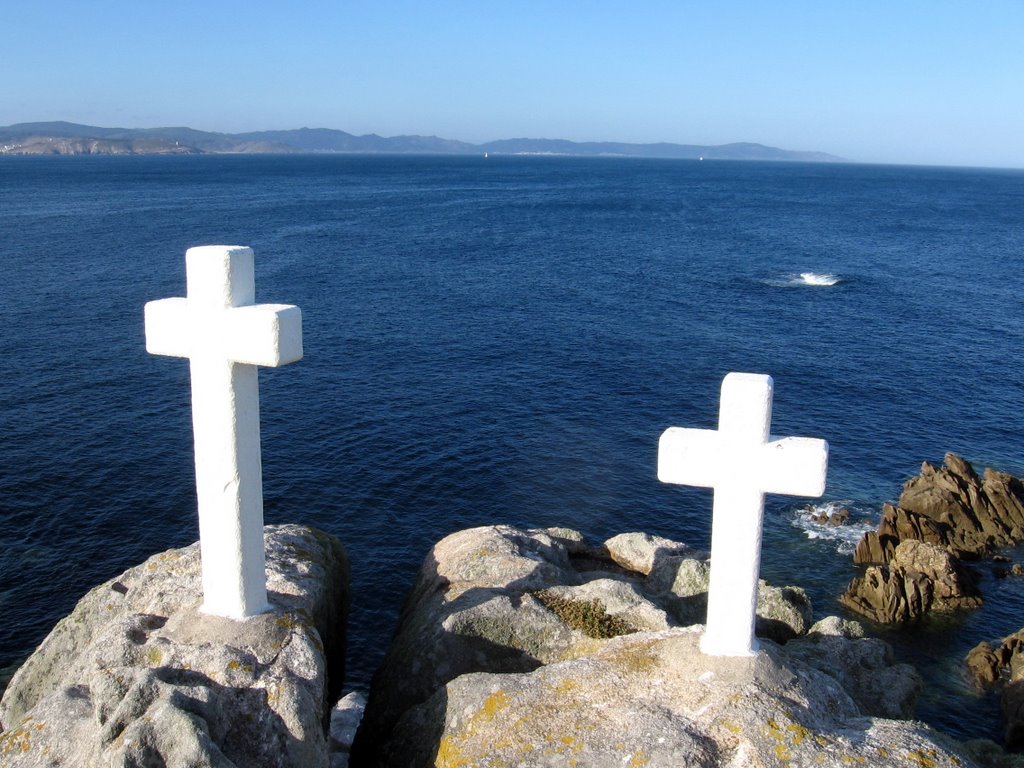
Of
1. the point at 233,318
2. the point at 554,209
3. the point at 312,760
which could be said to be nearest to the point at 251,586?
the point at 312,760

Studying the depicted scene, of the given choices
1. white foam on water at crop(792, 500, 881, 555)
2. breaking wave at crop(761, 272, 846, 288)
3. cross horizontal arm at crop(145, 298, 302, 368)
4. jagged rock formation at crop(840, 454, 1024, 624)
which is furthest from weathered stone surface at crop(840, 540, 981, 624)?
breaking wave at crop(761, 272, 846, 288)

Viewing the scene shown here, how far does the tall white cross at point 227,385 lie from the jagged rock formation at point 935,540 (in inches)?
1275

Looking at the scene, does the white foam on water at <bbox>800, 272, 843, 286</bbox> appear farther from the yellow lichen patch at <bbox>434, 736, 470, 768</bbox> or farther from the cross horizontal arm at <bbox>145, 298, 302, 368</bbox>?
the yellow lichen patch at <bbox>434, 736, 470, 768</bbox>

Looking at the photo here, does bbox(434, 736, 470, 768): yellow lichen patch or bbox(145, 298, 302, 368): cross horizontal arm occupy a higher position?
bbox(145, 298, 302, 368): cross horizontal arm

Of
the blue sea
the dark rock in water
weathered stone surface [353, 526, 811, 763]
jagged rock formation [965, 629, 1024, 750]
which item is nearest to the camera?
weathered stone surface [353, 526, 811, 763]

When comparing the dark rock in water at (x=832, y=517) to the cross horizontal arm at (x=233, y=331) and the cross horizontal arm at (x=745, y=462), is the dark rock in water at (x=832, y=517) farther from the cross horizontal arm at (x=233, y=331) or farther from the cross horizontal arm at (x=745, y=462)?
the cross horizontal arm at (x=233, y=331)

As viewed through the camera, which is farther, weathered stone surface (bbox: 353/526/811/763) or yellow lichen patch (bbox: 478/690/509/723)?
weathered stone surface (bbox: 353/526/811/763)

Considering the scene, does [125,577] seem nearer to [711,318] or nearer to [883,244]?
[711,318]

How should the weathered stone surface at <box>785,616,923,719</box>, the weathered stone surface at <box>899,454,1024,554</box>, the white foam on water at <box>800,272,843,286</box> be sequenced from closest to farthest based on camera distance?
the weathered stone surface at <box>785,616,923,719</box> → the weathered stone surface at <box>899,454,1024,554</box> → the white foam on water at <box>800,272,843,286</box>

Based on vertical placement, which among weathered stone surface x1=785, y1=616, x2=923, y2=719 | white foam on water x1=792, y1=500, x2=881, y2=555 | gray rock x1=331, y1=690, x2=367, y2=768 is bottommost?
white foam on water x1=792, y1=500, x2=881, y2=555

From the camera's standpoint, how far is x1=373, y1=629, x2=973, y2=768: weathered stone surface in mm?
12836

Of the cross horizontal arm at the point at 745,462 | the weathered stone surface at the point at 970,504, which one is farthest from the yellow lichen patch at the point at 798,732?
the weathered stone surface at the point at 970,504

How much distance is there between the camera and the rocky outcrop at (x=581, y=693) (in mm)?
12992

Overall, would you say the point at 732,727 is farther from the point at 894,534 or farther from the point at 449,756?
the point at 894,534
